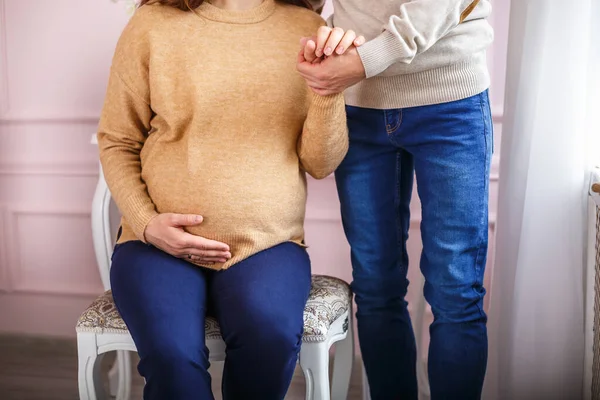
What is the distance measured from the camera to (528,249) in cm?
147

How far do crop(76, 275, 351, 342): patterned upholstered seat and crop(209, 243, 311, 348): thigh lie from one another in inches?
2.1

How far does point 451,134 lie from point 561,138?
325 mm

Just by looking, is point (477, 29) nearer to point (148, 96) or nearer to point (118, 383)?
point (148, 96)

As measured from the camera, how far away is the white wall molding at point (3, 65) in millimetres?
1970

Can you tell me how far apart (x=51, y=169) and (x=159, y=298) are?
40.9 inches

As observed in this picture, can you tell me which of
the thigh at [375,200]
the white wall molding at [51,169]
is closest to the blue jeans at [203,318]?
the thigh at [375,200]

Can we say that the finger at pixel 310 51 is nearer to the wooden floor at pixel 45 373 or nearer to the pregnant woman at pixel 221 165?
the pregnant woman at pixel 221 165

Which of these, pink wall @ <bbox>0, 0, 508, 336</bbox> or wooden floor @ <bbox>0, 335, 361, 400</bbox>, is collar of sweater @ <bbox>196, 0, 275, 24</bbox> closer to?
pink wall @ <bbox>0, 0, 508, 336</bbox>

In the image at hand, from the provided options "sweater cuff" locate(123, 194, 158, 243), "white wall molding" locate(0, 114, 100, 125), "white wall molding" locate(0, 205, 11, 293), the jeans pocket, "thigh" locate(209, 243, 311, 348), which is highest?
the jeans pocket

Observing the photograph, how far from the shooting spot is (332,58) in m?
1.14

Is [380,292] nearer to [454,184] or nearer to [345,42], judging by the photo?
[454,184]

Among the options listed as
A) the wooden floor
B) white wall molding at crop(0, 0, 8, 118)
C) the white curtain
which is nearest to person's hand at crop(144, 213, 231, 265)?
the white curtain

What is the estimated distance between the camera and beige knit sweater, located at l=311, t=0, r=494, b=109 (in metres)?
1.11

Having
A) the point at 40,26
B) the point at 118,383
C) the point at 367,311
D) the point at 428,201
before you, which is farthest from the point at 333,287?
the point at 40,26
